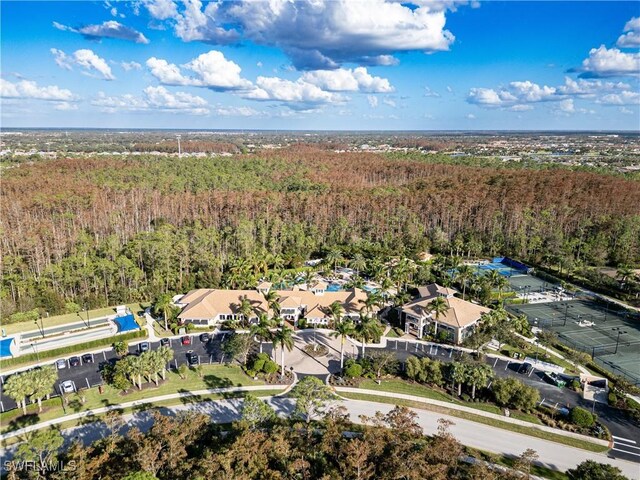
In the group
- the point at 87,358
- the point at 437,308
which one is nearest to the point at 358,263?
the point at 437,308

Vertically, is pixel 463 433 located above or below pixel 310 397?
below

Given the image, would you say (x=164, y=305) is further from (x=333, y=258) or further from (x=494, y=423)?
(x=494, y=423)

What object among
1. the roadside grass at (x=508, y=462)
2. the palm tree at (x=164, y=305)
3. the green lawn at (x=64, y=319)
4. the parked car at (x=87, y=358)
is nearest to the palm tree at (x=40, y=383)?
the parked car at (x=87, y=358)

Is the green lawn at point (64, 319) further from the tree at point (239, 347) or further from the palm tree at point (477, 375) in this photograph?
the palm tree at point (477, 375)

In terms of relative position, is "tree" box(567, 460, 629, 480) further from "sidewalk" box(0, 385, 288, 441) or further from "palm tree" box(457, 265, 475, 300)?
"palm tree" box(457, 265, 475, 300)

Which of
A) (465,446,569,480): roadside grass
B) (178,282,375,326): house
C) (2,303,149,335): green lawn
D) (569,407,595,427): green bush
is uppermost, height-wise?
(178,282,375,326): house

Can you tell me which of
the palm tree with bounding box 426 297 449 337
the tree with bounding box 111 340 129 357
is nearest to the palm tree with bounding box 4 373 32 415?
the tree with bounding box 111 340 129 357

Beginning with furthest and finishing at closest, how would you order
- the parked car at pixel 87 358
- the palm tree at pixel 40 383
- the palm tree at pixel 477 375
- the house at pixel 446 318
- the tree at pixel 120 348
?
the house at pixel 446 318, the parked car at pixel 87 358, the tree at pixel 120 348, the palm tree at pixel 477 375, the palm tree at pixel 40 383
